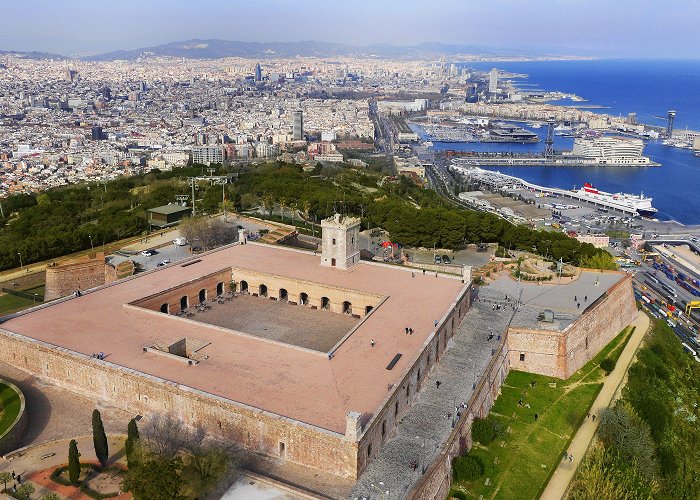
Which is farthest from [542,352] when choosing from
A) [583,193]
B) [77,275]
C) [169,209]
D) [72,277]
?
[583,193]

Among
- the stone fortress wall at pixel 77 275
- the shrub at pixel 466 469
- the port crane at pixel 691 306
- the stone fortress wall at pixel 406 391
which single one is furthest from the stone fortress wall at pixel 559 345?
the stone fortress wall at pixel 77 275

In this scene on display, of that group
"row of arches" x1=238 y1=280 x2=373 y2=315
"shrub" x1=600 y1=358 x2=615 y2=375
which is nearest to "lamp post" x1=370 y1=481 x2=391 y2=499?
"row of arches" x1=238 y1=280 x2=373 y2=315

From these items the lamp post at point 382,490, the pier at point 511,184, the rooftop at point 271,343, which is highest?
the rooftop at point 271,343

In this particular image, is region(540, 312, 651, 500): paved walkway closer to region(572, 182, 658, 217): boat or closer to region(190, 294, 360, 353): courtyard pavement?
region(190, 294, 360, 353): courtyard pavement

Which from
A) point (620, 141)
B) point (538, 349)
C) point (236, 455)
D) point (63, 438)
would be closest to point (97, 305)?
point (63, 438)

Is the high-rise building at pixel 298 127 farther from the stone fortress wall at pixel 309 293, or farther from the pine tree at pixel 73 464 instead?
the pine tree at pixel 73 464

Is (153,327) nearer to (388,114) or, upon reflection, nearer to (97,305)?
(97,305)
